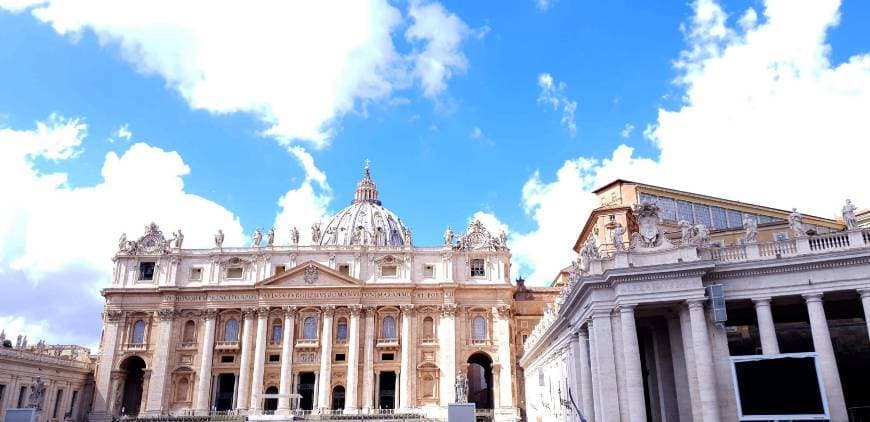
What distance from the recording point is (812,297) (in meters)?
24.7

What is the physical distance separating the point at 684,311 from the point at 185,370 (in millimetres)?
57850

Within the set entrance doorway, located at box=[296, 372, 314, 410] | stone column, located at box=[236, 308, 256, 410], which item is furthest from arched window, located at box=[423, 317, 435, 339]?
stone column, located at box=[236, 308, 256, 410]

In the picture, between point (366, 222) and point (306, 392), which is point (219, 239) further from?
point (366, 222)

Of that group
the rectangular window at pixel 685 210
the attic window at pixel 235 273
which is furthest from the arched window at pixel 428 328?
the rectangular window at pixel 685 210

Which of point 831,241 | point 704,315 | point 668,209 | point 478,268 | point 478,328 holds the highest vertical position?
point 478,268

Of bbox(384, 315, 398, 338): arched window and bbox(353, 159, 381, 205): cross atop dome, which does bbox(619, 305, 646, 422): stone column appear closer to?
bbox(384, 315, 398, 338): arched window

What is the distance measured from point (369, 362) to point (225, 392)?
54.5 ft

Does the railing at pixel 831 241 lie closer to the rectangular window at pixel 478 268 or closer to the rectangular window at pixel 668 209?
the rectangular window at pixel 668 209

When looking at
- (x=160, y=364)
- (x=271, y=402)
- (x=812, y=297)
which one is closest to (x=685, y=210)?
(x=812, y=297)

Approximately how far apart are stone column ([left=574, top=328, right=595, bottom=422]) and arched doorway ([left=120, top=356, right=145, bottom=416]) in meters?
56.4

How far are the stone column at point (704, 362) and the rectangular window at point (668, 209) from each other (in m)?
25.5

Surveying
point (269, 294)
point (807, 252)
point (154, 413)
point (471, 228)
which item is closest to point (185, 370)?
point (154, 413)

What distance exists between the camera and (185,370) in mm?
68250

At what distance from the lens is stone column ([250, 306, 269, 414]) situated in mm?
65438
